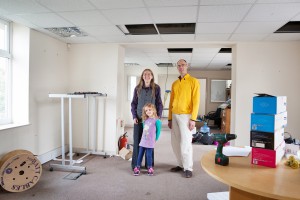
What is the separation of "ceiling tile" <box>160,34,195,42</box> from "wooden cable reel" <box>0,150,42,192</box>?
267 cm

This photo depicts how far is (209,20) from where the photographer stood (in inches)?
108

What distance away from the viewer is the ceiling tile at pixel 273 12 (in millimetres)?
2291

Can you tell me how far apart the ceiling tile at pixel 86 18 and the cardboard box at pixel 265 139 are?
2.25 meters

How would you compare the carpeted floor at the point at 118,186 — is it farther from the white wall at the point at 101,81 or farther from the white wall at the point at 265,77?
the white wall at the point at 265,77

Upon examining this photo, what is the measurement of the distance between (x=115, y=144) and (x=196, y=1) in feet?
9.37

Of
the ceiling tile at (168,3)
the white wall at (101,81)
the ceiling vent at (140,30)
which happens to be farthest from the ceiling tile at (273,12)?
the white wall at (101,81)

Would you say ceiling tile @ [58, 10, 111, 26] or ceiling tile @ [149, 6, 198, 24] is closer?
ceiling tile @ [149, 6, 198, 24]

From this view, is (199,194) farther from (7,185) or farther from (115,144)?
(7,185)

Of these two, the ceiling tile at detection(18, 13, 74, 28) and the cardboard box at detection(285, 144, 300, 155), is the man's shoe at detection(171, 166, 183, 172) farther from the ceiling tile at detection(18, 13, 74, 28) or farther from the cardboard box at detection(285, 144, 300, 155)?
the ceiling tile at detection(18, 13, 74, 28)

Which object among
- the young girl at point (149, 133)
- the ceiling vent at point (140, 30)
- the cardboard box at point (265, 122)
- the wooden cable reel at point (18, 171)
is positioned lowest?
the wooden cable reel at point (18, 171)

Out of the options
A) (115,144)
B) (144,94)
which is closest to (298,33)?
(144,94)

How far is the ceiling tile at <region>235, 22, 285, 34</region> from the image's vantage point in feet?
9.32

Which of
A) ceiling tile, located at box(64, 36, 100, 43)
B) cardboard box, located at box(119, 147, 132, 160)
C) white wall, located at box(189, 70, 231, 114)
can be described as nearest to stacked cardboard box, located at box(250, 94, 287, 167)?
cardboard box, located at box(119, 147, 132, 160)

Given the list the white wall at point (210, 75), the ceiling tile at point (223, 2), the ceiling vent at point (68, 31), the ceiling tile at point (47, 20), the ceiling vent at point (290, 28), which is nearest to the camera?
the ceiling tile at point (223, 2)
